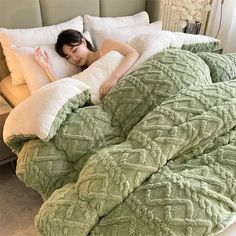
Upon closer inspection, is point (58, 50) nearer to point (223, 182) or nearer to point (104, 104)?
point (104, 104)

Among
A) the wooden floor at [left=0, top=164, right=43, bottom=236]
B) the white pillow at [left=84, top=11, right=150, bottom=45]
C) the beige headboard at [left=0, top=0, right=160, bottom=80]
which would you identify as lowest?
the wooden floor at [left=0, top=164, right=43, bottom=236]

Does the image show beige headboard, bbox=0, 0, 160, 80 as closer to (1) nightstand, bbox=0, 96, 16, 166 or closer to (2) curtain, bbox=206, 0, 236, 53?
(1) nightstand, bbox=0, 96, 16, 166

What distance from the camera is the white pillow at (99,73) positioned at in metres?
1.47

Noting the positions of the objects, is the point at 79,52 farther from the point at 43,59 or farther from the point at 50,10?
the point at 50,10

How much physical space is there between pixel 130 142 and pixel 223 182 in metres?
0.33

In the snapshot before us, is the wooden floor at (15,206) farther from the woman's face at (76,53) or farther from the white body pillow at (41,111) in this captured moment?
the woman's face at (76,53)

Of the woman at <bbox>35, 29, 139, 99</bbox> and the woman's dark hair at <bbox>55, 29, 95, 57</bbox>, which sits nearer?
the woman at <bbox>35, 29, 139, 99</bbox>

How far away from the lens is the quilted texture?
4.71ft

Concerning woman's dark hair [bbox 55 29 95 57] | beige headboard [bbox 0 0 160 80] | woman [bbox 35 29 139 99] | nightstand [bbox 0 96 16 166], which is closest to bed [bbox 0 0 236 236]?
woman [bbox 35 29 139 99]

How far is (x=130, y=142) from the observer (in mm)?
1010

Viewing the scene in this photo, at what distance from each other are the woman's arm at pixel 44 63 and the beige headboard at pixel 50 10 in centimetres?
30

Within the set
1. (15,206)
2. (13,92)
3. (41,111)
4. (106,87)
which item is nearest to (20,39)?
(13,92)

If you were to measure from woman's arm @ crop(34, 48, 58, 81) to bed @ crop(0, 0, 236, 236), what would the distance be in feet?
1.38

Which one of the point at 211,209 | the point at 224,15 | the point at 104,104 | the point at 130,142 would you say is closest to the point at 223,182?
the point at 211,209
